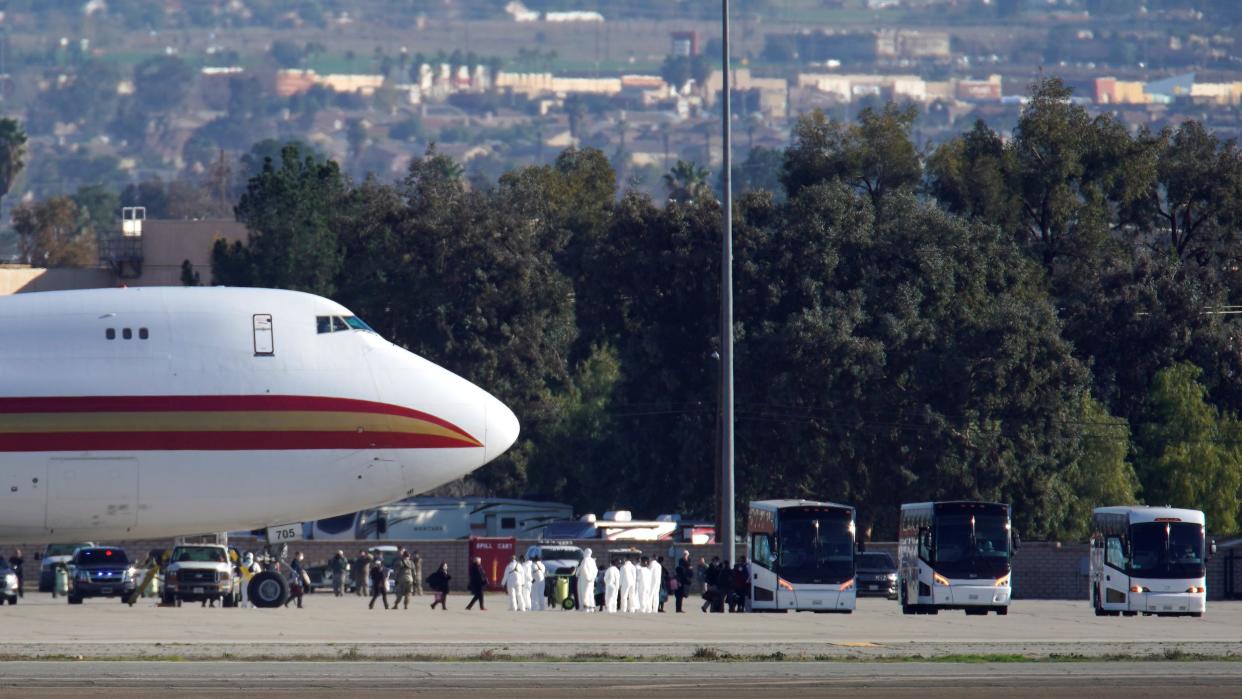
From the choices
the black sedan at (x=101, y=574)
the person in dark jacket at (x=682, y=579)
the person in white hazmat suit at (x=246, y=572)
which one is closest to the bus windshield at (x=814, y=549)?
the person in dark jacket at (x=682, y=579)

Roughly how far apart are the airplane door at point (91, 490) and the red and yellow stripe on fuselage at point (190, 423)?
311mm

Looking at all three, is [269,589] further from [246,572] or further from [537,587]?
[537,587]

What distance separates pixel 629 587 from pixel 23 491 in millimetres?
20201

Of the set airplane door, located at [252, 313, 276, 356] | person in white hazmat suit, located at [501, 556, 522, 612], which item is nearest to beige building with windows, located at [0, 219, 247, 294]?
person in white hazmat suit, located at [501, 556, 522, 612]

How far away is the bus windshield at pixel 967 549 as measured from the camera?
49344mm

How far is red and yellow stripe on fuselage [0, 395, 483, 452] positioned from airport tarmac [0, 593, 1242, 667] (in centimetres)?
371

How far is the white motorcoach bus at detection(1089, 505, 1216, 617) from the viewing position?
161ft

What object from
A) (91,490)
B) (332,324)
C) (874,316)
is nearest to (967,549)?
(332,324)

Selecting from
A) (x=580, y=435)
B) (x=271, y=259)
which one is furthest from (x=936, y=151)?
(x=271, y=259)

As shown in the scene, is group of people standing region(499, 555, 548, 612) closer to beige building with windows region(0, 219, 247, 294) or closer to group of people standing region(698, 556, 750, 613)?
group of people standing region(698, 556, 750, 613)

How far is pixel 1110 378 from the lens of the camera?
78.4 m

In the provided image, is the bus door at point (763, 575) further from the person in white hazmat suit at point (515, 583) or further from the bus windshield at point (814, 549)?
the person in white hazmat suit at point (515, 583)

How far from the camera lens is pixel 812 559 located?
4978cm

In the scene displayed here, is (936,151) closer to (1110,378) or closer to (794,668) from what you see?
(1110,378)
